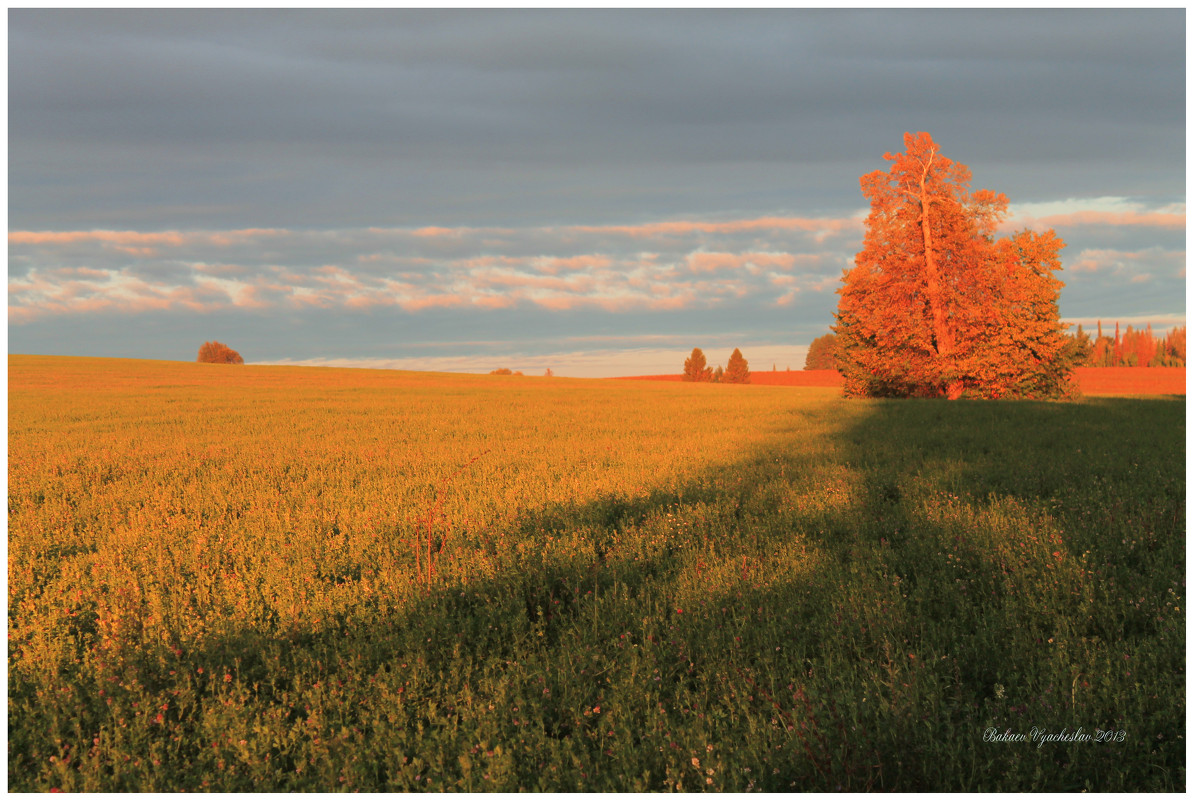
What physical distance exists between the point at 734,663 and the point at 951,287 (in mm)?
33128

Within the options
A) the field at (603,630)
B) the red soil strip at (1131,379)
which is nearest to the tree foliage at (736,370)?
the red soil strip at (1131,379)

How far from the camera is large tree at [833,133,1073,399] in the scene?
104 feet

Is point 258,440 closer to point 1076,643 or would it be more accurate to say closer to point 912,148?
point 1076,643

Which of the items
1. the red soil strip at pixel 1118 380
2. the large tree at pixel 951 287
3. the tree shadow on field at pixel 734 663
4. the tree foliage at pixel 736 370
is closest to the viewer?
the tree shadow on field at pixel 734 663

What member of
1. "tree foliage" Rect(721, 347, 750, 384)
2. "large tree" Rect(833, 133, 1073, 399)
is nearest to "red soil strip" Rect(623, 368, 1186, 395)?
"tree foliage" Rect(721, 347, 750, 384)

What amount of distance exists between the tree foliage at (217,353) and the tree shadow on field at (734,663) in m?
106

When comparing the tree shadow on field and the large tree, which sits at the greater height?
the large tree

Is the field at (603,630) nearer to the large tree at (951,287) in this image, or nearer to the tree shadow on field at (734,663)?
the tree shadow on field at (734,663)

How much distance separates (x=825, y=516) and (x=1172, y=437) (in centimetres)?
1206

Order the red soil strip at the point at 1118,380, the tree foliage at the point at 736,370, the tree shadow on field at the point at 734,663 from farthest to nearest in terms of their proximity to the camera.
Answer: the tree foliage at the point at 736,370 < the red soil strip at the point at 1118,380 < the tree shadow on field at the point at 734,663

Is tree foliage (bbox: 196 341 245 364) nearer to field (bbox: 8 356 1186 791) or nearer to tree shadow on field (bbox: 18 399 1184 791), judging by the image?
field (bbox: 8 356 1186 791)

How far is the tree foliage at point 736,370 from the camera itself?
110 metres

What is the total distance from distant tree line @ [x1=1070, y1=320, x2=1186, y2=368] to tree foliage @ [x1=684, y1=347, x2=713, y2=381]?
56690mm

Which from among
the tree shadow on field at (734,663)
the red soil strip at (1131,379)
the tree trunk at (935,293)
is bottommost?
the tree shadow on field at (734,663)
